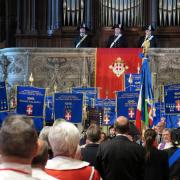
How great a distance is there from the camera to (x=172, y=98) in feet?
36.5

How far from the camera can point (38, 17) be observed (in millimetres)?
19797

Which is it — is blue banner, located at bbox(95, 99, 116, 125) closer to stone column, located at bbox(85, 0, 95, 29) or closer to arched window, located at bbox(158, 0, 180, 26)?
stone column, located at bbox(85, 0, 95, 29)

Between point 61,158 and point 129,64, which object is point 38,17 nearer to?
point 129,64

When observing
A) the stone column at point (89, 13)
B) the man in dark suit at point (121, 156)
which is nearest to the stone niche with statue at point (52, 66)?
the stone column at point (89, 13)

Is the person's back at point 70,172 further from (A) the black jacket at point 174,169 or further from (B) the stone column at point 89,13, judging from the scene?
(B) the stone column at point 89,13

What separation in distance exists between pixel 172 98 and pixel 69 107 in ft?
7.12

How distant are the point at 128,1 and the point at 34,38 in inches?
138

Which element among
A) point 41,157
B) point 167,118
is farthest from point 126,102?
point 41,157

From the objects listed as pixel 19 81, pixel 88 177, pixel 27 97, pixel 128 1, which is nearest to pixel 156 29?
pixel 128 1

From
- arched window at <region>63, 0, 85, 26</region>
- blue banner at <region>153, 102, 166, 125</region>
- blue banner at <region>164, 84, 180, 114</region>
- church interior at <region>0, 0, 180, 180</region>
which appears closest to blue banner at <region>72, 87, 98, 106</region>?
church interior at <region>0, 0, 180, 180</region>

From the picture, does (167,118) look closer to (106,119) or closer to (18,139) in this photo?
(106,119)

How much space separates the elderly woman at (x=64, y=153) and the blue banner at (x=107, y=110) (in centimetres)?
900

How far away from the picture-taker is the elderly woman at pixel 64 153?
3865 mm

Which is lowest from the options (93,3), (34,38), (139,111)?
(139,111)
